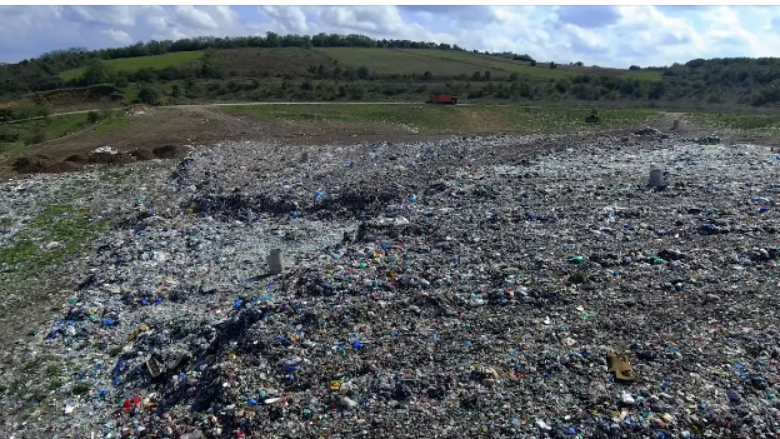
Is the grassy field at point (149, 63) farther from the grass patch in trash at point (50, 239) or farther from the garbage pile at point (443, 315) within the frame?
the garbage pile at point (443, 315)

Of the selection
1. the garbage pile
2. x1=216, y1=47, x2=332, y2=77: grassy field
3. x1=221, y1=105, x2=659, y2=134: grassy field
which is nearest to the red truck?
x1=221, y1=105, x2=659, y2=134: grassy field

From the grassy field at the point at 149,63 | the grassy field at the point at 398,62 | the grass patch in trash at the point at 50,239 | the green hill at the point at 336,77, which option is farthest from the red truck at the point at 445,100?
the grassy field at the point at 149,63

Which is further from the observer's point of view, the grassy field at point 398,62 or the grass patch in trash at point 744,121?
the grassy field at point 398,62

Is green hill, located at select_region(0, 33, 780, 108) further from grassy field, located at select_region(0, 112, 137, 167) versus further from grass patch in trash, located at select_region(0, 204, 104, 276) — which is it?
grass patch in trash, located at select_region(0, 204, 104, 276)

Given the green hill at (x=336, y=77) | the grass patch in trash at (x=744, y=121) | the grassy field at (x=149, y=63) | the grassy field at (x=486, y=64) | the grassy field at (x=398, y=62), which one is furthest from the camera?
the grassy field at (x=398, y=62)

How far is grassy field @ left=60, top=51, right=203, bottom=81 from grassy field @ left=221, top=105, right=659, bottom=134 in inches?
853

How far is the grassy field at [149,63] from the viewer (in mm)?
45362

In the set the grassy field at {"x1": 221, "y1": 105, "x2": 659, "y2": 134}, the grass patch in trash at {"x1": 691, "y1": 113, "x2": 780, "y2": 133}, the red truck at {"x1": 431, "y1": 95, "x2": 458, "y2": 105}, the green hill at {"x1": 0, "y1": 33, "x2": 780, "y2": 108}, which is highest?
the green hill at {"x1": 0, "y1": 33, "x2": 780, "y2": 108}

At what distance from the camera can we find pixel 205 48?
62844mm

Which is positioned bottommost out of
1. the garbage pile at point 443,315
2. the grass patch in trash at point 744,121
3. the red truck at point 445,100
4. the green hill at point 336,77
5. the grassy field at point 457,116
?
the garbage pile at point 443,315

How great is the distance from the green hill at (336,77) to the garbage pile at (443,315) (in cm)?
2275

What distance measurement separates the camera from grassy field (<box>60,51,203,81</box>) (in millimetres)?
45362

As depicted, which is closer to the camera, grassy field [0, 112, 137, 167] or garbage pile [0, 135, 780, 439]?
garbage pile [0, 135, 780, 439]

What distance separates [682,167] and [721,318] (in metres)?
7.96
